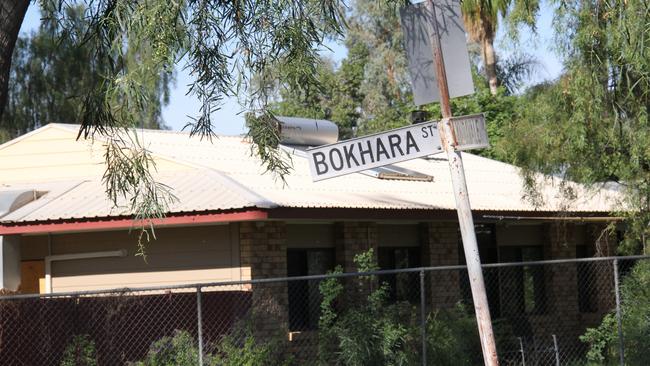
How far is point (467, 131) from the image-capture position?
329 inches

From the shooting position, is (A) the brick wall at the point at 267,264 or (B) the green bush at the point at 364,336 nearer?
(B) the green bush at the point at 364,336

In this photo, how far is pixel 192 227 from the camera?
15.6 meters

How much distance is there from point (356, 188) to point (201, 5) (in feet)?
24.0

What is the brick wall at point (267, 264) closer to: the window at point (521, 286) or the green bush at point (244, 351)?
the green bush at point (244, 351)

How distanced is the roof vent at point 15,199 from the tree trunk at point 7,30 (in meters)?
6.83

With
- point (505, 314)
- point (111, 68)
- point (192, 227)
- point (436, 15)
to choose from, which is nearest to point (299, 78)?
point (111, 68)

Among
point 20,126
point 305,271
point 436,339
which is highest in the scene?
point 20,126

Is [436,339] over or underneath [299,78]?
underneath

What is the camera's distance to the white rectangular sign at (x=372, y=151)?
27.7 ft

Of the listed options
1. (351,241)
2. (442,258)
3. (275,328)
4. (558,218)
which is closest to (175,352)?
(275,328)

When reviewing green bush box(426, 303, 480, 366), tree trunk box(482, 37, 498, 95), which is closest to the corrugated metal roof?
green bush box(426, 303, 480, 366)

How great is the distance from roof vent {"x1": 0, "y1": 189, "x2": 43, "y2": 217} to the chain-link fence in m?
2.67

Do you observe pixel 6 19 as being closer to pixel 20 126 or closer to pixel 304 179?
pixel 304 179

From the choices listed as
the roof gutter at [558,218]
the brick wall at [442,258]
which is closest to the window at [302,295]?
the brick wall at [442,258]
